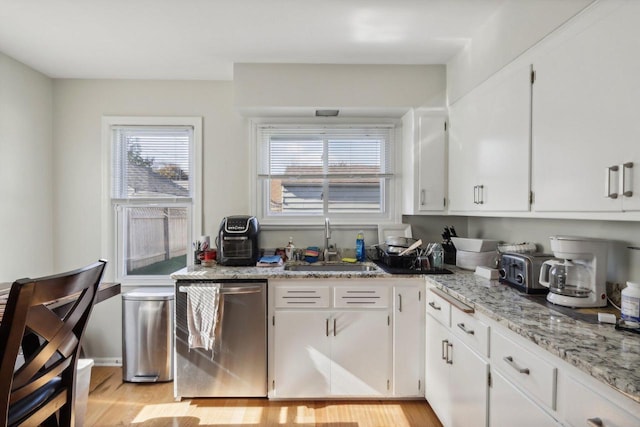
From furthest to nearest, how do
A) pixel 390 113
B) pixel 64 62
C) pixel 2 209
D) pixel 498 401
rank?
1. pixel 390 113
2. pixel 64 62
3. pixel 2 209
4. pixel 498 401

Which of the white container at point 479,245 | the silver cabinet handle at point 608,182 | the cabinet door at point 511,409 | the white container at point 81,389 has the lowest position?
the white container at point 81,389

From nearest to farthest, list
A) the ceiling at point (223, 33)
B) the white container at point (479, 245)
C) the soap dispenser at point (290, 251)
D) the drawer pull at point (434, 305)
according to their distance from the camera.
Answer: the ceiling at point (223, 33) < the drawer pull at point (434, 305) < the white container at point (479, 245) < the soap dispenser at point (290, 251)

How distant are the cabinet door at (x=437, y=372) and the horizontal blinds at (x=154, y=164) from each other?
2285mm

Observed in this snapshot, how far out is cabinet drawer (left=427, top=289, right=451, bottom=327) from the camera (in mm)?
2012

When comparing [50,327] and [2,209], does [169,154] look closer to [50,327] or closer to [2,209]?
[2,209]

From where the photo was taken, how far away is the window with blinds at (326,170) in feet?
10.1

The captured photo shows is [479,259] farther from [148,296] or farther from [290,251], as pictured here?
[148,296]

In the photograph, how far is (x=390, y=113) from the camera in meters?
2.93

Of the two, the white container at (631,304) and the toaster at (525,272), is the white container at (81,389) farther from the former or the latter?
the white container at (631,304)

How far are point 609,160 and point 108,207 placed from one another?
136 inches

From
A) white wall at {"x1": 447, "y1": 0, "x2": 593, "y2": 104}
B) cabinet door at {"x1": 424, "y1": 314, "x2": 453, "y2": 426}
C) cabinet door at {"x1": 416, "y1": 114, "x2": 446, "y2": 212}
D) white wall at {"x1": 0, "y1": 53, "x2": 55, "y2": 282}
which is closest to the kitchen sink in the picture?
cabinet door at {"x1": 424, "y1": 314, "x2": 453, "y2": 426}

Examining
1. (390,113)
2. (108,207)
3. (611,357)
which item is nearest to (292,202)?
(390,113)

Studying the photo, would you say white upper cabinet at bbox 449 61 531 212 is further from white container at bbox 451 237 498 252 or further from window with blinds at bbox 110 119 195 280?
window with blinds at bbox 110 119 195 280

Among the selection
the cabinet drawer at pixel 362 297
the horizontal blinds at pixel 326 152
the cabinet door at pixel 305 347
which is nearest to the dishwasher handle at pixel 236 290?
the cabinet door at pixel 305 347
